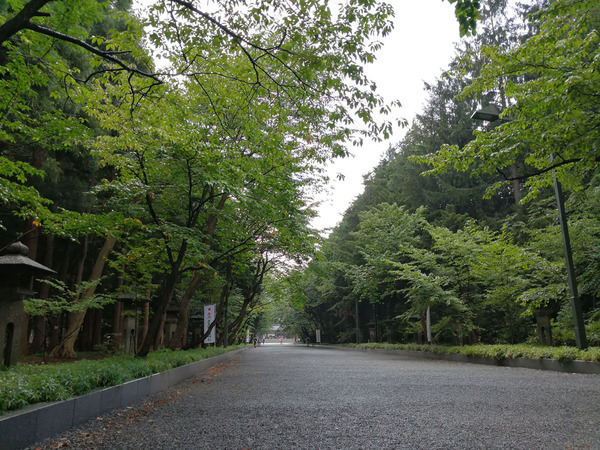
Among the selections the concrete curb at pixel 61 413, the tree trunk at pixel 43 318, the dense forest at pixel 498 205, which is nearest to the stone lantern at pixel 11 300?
the concrete curb at pixel 61 413

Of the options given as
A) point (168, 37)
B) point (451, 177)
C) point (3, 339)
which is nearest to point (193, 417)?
point (168, 37)

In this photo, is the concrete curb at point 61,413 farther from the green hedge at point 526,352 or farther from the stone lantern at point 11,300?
the green hedge at point 526,352

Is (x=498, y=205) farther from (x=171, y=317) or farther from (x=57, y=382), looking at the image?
(x=57, y=382)

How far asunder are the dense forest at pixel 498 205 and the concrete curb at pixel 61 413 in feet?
20.1

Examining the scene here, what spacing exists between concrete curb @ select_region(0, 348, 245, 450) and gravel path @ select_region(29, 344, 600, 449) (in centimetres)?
12

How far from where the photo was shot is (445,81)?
79.8ft

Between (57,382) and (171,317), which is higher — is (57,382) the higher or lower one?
the lower one

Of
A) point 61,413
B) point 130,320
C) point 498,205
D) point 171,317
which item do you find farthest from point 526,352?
point 498,205

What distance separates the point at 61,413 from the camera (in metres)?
3.88

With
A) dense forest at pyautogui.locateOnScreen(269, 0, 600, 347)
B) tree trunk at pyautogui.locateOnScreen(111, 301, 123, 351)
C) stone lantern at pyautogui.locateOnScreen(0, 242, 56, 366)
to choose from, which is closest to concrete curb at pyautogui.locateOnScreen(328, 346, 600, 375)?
dense forest at pyautogui.locateOnScreen(269, 0, 600, 347)

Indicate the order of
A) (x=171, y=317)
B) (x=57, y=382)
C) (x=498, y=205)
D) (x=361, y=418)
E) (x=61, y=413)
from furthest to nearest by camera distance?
1. (x=498, y=205)
2. (x=171, y=317)
3. (x=361, y=418)
4. (x=57, y=382)
5. (x=61, y=413)

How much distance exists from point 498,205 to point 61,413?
917 inches

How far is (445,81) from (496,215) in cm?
901

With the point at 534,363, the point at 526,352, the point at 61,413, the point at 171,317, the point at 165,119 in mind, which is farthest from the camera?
the point at 171,317
